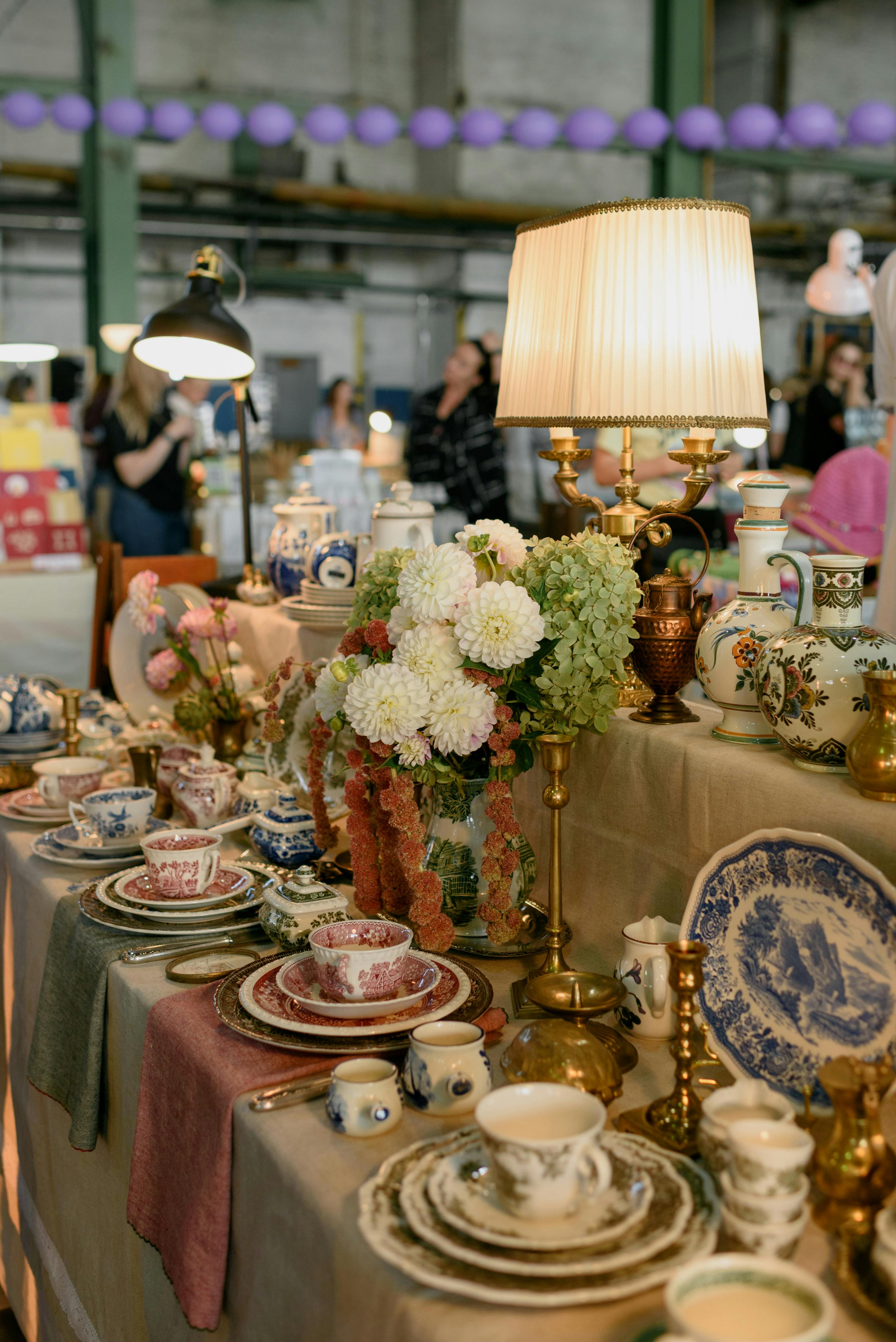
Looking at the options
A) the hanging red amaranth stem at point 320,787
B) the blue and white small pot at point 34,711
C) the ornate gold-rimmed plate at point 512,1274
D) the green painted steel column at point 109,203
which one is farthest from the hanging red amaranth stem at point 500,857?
the green painted steel column at point 109,203

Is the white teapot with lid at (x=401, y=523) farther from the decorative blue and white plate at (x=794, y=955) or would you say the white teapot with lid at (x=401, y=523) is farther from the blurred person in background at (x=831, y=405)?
the blurred person in background at (x=831, y=405)

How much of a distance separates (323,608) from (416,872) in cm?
88

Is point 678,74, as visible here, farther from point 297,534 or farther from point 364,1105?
point 364,1105

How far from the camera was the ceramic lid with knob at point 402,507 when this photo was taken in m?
1.88

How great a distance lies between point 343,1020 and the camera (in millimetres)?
1185

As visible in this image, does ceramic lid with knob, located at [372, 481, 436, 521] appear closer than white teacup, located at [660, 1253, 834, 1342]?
No

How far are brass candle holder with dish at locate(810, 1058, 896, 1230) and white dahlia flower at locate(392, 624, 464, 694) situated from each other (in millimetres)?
566

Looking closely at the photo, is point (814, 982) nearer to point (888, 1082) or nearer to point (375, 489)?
point (888, 1082)

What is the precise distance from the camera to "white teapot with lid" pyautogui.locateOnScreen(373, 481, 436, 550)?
6.17 ft

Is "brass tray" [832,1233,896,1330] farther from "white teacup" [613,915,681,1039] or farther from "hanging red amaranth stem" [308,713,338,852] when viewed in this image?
"hanging red amaranth stem" [308,713,338,852]

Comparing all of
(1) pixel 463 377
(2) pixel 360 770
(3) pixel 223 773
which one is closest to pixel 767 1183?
(2) pixel 360 770

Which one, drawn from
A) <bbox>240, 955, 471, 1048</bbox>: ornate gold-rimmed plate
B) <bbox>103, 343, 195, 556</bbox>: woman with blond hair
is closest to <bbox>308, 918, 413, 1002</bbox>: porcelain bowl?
<bbox>240, 955, 471, 1048</bbox>: ornate gold-rimmed plate

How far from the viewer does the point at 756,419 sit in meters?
1.33

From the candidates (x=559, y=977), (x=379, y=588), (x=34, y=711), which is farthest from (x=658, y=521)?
(x=34, y=711)
